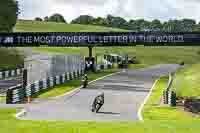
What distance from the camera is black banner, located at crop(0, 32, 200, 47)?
168 ft

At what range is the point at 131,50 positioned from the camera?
141375mm

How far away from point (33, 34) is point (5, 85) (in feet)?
18.0

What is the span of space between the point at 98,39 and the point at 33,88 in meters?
13.6

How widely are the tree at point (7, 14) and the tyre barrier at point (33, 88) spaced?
36.8 m

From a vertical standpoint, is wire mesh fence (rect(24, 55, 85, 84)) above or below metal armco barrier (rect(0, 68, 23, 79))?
above

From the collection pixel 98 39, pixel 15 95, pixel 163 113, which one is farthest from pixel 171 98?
pixel 98 39

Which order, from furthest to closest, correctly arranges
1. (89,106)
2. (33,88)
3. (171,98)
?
(33,88) → (171,98) → (89,106)

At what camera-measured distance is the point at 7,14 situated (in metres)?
94.2

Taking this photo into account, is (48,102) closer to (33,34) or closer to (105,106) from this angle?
(105,106)

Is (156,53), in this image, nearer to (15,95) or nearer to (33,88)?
(33,88)

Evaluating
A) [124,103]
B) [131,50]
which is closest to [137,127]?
[124,103]

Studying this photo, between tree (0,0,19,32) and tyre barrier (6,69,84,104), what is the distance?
3684 centimetres

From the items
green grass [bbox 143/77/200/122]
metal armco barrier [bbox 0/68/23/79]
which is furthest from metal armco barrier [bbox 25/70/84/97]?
metal armco barrier [bbox 0/68/23/79]

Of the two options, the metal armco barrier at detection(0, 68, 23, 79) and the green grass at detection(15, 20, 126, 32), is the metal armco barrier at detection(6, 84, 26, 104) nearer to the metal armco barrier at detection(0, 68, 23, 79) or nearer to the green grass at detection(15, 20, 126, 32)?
the metal armco barrier at detection(0, 68, 23, 79)
